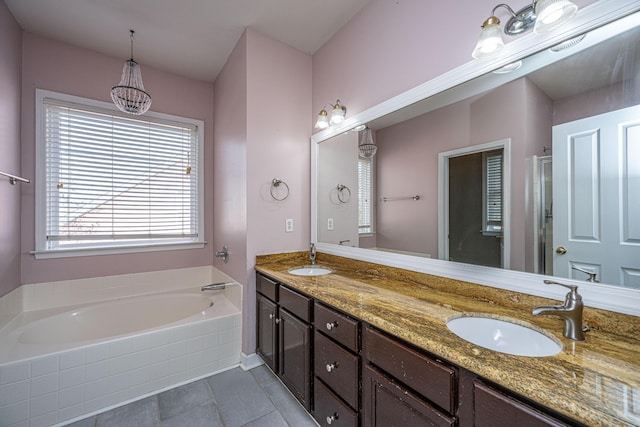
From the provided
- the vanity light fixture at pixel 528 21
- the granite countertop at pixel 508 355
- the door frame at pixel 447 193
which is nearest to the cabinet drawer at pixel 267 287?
the granite countertop at pixel 508 355

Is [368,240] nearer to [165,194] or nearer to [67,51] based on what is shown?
[165,194]

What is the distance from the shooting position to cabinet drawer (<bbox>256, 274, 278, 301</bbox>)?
1797 millimetres

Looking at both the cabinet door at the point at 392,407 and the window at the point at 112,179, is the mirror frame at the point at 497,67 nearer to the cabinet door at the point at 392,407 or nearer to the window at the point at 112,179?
the cabinet door at the point at 392,407

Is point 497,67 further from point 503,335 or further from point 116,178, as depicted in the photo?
point 116,178

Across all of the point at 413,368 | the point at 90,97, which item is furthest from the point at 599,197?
the point at 90,97

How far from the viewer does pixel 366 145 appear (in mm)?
1906

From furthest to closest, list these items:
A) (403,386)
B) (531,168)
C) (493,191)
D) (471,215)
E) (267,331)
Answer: (267,331), (471,215), (493,191), (531,168), (403,386)

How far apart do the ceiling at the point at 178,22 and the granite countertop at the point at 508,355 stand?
6.35 ft

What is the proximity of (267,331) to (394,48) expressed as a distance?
7.01ft

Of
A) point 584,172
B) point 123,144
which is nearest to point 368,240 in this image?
point 584,172

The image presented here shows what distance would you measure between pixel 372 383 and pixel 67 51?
11.0 ft

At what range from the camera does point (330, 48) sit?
86.6 inches

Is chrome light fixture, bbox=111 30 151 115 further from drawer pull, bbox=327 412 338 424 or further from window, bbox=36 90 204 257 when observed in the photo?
drawer pull, bbox=327 412 338 424

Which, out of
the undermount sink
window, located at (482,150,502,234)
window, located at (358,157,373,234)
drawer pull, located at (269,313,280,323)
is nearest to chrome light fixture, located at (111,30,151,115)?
window, located at (358,157,373,234)
